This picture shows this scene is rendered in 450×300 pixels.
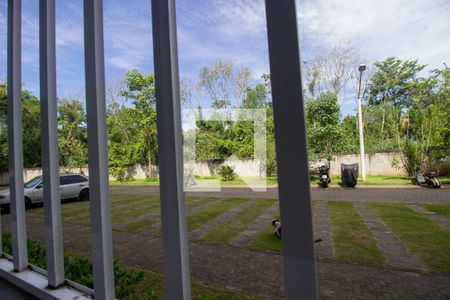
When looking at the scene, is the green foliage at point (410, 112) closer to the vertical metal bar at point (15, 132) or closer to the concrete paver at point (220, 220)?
the concrete paver at point (220, 220)

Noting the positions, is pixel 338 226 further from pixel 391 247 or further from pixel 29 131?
pixel 29 131

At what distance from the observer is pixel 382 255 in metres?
3.48

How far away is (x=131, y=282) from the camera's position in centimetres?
242

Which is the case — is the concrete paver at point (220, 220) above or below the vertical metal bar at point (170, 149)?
below

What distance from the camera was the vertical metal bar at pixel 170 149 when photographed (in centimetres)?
120

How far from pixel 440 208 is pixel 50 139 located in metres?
7.48

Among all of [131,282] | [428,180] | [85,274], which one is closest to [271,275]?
[131,282]

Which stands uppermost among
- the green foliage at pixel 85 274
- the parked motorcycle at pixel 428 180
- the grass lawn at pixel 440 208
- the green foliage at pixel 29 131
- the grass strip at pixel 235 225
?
the green foliage at pixel 29 131

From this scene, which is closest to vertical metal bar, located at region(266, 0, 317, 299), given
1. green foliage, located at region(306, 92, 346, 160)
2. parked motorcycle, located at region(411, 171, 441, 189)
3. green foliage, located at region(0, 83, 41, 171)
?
green foliage, located at region(0, 83, 41, 171)

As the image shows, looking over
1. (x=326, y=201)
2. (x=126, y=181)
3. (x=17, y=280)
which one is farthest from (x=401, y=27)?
(x=126, y=181)

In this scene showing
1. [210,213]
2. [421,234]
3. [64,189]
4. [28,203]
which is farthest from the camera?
[64,189]

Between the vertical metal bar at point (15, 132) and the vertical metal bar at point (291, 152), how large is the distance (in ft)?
7.17

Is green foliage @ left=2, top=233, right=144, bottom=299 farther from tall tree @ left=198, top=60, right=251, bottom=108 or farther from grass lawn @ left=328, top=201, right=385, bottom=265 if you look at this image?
tall tree @ left=198, top=60, right=251, bottom=108

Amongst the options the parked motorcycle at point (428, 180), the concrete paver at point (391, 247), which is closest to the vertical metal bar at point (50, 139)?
the concrete paver at point (391, 247)
